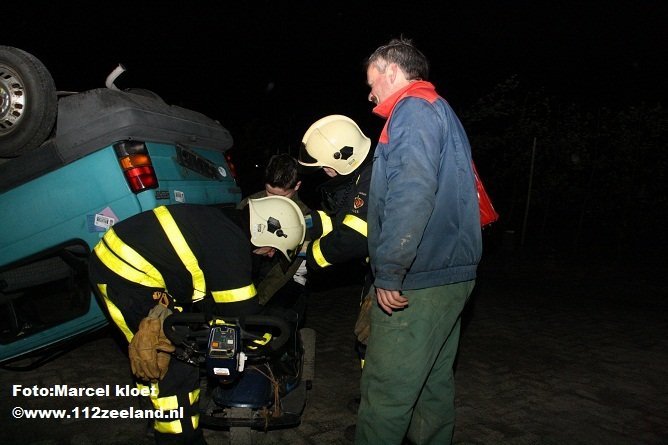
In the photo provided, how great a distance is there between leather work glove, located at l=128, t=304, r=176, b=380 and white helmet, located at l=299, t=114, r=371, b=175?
161 centimetres

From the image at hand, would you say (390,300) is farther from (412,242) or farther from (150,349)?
(150,349)

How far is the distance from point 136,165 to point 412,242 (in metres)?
2.18

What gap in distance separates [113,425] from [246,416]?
49.9 inches

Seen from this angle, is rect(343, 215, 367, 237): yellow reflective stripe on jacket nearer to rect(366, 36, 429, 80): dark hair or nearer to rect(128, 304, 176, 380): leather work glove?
rect(366, 36, 429, 80): dark hair

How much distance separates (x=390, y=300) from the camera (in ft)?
8.57

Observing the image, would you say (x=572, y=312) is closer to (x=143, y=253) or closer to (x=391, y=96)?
(x=391, y=96)

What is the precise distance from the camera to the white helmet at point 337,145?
3799 mm

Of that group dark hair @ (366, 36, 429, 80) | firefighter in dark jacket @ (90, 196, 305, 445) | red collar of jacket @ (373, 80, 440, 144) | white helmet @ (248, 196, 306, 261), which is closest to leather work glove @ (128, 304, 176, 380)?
firefighter in dark jacket @ (90, 196, 305, 445)

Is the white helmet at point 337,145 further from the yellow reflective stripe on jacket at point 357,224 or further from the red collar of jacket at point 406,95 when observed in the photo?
the red collar of jacket at point 406,95

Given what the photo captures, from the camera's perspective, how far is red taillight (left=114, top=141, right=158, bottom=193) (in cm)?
365

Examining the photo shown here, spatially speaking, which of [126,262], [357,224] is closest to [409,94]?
[357,224]

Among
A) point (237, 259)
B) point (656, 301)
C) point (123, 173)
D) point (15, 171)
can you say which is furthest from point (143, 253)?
point (656, 301)

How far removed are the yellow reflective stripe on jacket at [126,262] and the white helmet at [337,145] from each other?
144 cm

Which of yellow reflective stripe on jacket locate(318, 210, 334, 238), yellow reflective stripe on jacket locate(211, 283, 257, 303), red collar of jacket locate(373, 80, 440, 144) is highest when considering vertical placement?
red collar of jacket locate(373, 80, 440, 144)
